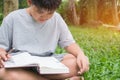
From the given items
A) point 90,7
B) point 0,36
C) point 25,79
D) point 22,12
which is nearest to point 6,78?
point 25,79

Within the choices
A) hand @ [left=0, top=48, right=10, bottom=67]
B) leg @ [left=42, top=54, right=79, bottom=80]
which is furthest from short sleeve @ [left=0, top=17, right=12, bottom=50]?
leg @ [left=42, top=54, right=79, bottom=80]

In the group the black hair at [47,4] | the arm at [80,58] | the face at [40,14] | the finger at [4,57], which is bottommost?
the arm at [80,58]

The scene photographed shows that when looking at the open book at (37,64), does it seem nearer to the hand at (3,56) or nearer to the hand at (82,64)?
the hand at (3,56)

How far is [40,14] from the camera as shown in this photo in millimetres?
A: 4191

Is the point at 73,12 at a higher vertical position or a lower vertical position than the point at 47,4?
lower

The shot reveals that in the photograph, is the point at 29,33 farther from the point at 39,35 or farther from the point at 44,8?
the point at 44,8

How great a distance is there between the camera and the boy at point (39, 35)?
418cm

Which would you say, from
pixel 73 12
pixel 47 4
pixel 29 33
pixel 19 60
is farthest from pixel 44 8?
pixel 73 12

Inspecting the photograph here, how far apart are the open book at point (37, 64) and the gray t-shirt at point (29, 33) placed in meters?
0.22

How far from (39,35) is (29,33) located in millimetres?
109

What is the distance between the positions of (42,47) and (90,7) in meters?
13.7

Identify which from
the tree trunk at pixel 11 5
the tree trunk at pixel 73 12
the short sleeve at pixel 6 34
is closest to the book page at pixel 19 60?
the short sleeve at pixel 6 34

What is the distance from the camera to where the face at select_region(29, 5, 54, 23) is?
4141mm

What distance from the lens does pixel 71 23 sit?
60.4ft
